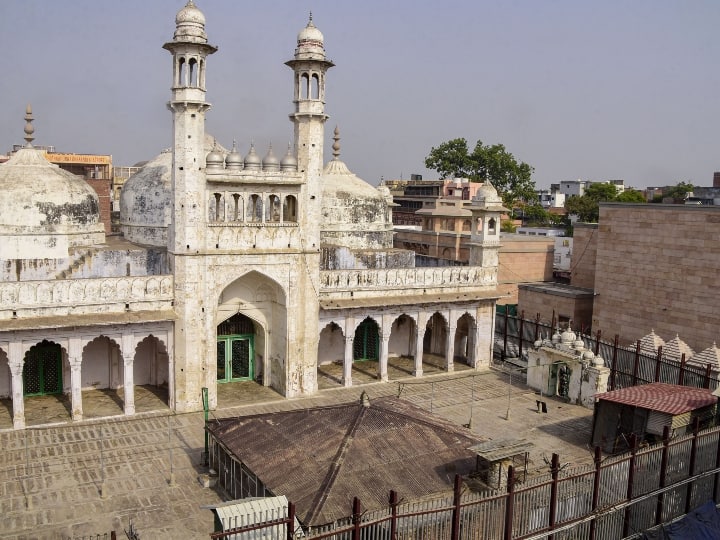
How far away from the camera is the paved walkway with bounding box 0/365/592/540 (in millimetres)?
13758

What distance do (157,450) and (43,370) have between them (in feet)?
18.1

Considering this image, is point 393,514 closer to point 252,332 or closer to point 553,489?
point 553,489

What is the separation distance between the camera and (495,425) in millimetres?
19609

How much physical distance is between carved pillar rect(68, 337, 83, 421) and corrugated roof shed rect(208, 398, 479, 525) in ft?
18.1

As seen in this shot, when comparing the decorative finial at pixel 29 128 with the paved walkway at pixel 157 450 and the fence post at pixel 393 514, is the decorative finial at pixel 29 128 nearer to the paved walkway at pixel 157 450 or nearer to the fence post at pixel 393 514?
the paved walkway at pixel 157 450

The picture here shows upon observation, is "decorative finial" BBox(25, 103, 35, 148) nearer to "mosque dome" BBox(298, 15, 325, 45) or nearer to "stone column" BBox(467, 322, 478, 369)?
"mosque dome" BBox(298, 15, 325, 45)

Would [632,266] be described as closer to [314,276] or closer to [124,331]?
[314,276]

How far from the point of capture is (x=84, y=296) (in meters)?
18.8

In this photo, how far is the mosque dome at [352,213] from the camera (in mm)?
29297

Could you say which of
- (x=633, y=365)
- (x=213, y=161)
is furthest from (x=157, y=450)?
(x=633, y=365)

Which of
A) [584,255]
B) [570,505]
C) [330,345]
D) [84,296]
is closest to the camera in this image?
[570,505]

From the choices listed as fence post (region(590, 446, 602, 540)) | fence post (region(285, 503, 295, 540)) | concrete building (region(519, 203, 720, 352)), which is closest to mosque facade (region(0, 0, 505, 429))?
concrete building (region(519, 203, 720, 352))

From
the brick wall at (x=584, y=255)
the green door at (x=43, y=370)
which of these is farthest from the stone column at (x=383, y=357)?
the brick wall at (x=584, y=255)

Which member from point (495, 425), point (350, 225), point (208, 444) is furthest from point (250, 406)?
point (350, 225)
